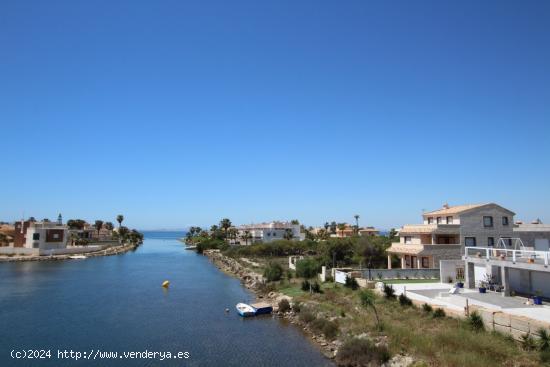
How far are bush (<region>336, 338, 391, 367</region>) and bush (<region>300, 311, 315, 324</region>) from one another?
7.89m

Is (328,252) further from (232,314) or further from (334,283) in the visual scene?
(232,314)

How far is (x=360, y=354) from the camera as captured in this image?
24.3 m

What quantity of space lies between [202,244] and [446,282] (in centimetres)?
11377

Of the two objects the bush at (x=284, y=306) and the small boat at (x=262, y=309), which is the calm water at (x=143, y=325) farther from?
the bush at (x=284, y=306)

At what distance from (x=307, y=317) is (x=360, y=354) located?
10621 millimetres

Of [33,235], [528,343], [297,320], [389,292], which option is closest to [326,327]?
[297,320]

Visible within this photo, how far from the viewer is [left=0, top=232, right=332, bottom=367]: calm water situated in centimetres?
2745

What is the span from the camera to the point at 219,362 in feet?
86.3

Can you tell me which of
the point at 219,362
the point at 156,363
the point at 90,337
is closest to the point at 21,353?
the point at 90,337

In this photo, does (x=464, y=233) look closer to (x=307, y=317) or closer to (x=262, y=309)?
(x=307, y=317)

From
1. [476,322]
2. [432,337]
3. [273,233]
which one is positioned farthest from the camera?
[273,233]

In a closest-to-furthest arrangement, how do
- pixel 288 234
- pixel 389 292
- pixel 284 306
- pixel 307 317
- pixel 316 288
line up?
pixel 389 292
pixel 307 317
pixel 284 306
pixel 316 288
pixel 288 234

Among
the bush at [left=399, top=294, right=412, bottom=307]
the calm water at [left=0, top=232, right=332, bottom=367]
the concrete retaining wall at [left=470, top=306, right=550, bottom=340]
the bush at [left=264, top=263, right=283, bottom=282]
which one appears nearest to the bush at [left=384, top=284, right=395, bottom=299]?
the bush at [left=399, top=294, right=412, bottom=307]

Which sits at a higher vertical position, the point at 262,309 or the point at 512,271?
the point at 512,271
